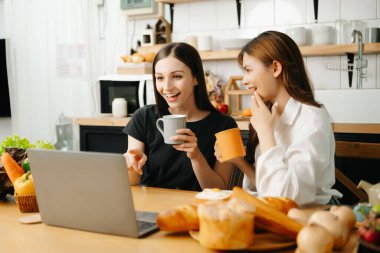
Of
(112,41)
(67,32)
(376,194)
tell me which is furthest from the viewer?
(112,41)

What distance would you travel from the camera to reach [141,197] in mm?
1551

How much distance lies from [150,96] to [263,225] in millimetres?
2739

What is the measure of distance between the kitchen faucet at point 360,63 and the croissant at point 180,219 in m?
2.53

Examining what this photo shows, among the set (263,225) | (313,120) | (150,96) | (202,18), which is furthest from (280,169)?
(202,18)

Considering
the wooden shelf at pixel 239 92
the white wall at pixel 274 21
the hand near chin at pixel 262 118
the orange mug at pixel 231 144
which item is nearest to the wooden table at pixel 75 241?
the orange mug at pixel 231 144

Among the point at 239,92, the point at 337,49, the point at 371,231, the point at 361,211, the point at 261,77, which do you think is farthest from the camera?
the point at 239,92

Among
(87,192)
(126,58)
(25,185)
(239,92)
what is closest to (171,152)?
(25,185)

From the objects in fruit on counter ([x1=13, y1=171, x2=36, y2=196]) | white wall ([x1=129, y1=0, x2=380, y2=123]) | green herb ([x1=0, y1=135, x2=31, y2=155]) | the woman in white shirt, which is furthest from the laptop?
white wall ([x1=129, y1=0, x2=380, y2=123])

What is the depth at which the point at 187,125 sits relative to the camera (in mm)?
2084

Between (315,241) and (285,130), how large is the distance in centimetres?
82

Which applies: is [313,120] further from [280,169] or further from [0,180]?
[0,180]

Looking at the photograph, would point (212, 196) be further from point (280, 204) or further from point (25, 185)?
point (25, 185)

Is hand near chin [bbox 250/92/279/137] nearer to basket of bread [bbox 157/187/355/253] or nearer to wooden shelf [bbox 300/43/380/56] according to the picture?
basket of bread [bbox 157/187/355/253]

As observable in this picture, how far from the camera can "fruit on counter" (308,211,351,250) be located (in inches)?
37.9
